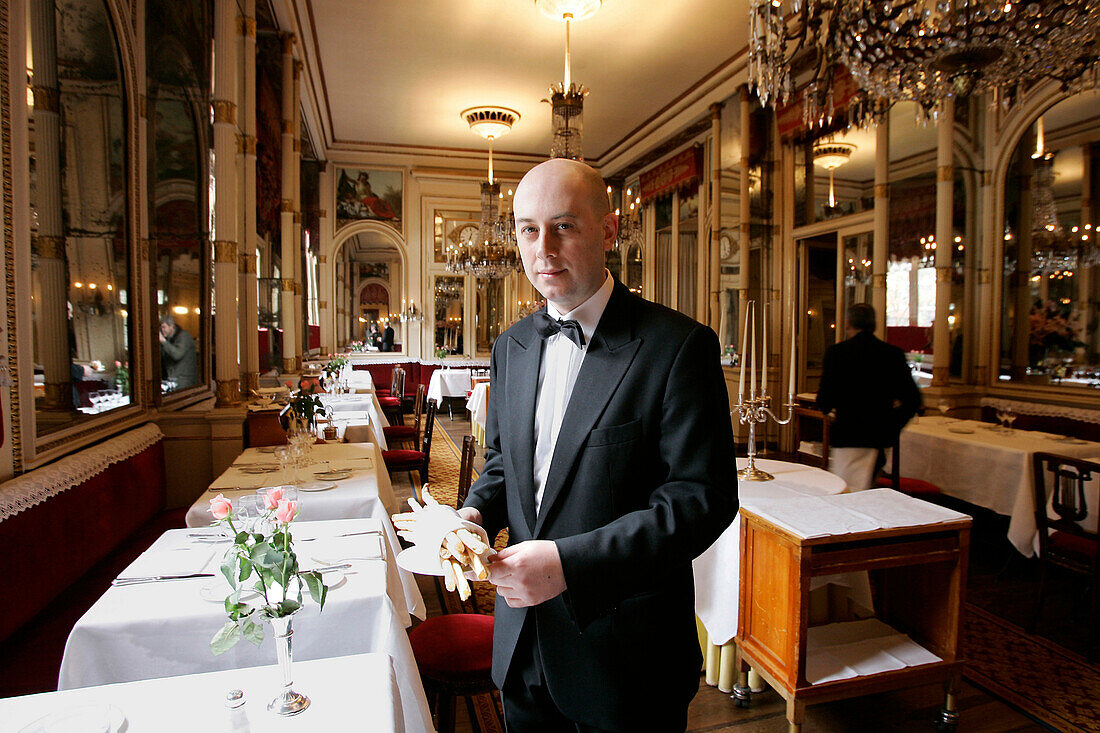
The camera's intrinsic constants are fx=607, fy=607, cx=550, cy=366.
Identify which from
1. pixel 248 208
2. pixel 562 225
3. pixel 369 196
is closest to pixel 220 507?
pixel 562 225

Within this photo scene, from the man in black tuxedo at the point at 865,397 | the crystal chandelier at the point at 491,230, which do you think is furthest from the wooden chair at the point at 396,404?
the man in black tuxedo at the point at 865,397

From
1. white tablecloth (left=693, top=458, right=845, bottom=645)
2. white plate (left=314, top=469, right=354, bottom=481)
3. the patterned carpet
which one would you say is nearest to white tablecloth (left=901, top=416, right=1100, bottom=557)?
the patterned carpet

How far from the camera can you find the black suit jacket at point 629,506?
103 centimetres

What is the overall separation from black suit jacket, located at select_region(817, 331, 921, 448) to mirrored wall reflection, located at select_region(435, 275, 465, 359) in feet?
31.8

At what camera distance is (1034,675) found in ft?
9.11

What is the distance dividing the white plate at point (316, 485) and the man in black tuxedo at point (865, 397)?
10.4 feet

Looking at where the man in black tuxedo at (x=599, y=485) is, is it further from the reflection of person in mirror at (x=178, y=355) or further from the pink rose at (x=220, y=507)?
the reflection of person in mirror at (x=178, y=355)

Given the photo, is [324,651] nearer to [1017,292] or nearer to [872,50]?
[872,50]

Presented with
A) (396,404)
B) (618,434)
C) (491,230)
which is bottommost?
(396,404)

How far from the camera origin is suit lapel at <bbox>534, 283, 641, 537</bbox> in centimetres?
114

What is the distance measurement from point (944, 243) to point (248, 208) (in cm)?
670

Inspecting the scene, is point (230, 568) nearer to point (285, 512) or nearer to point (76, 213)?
point (285, 512)

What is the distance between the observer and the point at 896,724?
96.2 inches

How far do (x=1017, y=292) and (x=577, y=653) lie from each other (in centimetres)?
634
